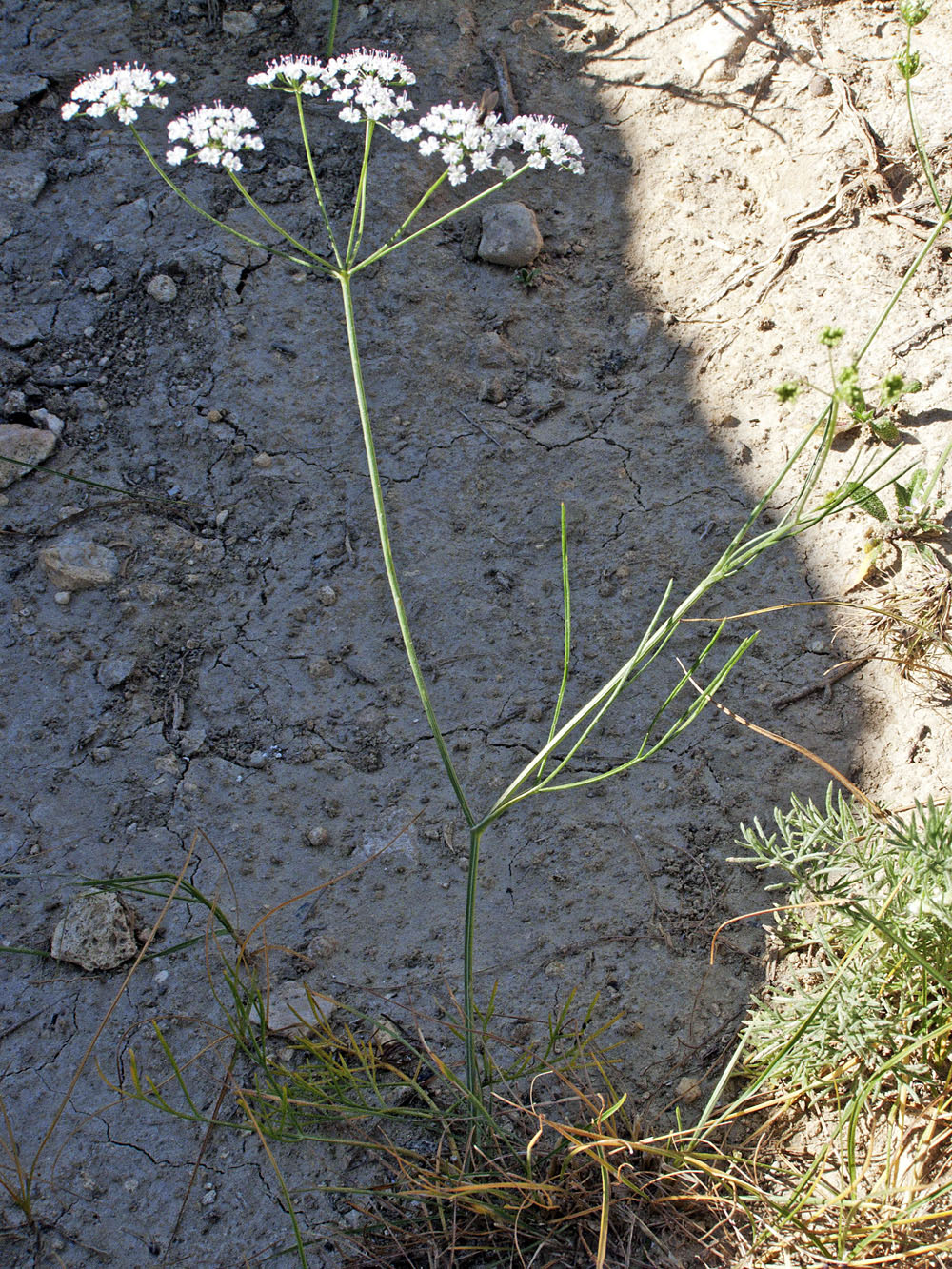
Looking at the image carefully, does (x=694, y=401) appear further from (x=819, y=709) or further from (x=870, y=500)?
(x=819, y=709)

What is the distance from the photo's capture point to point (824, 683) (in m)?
2.09

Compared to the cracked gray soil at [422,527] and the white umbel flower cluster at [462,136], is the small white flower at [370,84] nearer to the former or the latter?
the white umbel flower cluster at [462,136]

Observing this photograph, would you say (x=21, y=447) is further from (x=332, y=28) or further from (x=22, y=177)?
(x=332, y=28)

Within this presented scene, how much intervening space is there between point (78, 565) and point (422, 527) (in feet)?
2.75

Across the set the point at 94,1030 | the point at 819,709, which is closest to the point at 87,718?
the point at 94,1030

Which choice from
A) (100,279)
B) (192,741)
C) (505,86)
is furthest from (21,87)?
(192,741)

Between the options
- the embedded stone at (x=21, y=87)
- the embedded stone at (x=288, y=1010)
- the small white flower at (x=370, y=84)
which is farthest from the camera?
the embedded stone at (x=21, y=87)

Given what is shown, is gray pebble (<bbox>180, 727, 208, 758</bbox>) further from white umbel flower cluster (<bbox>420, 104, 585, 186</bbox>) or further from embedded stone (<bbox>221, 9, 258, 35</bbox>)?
embedded stone (<bbox>221, 9, 258, 35</bbox>)

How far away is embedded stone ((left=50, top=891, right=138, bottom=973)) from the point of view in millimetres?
1802

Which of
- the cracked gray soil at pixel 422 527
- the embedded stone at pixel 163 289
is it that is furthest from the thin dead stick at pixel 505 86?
the embedded stone at pixel 163 289

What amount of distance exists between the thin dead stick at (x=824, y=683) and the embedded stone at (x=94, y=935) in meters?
1.44

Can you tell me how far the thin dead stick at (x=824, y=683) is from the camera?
208cm

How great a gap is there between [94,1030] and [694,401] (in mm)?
2021

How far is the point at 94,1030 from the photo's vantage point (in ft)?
5.77
